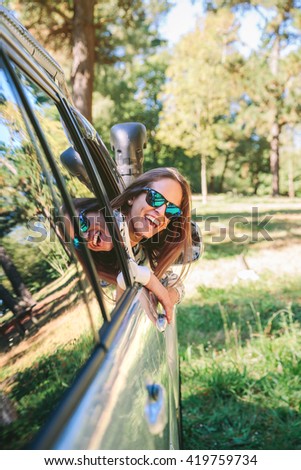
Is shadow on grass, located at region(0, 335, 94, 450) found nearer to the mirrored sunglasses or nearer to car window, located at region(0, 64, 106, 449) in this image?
car window, located at region(0, 64, 106, 449)

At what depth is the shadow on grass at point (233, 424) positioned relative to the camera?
3.07 metres

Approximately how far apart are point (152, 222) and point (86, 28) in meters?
7.22

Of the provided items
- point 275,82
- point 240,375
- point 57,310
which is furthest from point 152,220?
point 275,82

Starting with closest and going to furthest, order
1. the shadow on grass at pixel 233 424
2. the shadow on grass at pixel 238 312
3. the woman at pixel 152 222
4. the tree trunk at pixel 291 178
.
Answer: the woman at pixel 152 222 < the shadow on grass at pixel 233 424 < the shadow on grass at pixel 238 312 < the tree trunk at pixel 291 178

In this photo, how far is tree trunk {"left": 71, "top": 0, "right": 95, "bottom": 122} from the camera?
325 inches

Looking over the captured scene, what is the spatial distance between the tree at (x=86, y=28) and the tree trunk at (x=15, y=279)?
6.68 metres

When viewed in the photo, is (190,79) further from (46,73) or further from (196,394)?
(46,73)

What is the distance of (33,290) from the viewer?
1.77m

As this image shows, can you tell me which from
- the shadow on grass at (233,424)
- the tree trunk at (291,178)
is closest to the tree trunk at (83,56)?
the shadow on grass at (233,424)

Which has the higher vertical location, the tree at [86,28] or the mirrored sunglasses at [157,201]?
the tree at [86,28]

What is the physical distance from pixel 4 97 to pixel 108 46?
28.9ft

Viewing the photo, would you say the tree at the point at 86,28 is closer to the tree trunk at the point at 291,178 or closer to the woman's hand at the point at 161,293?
the woman's hand at the point at 161,293

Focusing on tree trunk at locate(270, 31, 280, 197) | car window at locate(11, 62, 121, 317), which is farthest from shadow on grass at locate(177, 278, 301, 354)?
tree trunk at locate(270, 31, 280, 197)
